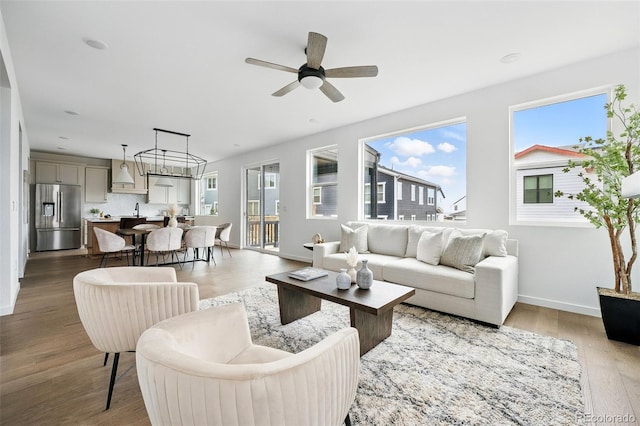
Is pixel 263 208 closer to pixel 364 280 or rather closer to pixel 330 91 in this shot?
pixel 330 91

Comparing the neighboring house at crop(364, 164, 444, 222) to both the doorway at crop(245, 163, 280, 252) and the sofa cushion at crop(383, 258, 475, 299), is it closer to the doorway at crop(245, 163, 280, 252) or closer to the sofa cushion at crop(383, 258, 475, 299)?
the sofa cushion at crop(383, 258, 475, 299)

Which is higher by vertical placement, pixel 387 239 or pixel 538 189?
pixel 538 189

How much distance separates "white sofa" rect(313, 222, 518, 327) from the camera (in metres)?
2.60

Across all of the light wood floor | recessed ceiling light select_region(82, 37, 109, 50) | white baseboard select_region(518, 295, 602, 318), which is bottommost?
the light wood floor

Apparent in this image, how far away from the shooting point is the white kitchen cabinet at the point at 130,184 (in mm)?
8297

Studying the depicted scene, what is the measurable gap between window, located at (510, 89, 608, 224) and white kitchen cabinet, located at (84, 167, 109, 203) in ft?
32.6

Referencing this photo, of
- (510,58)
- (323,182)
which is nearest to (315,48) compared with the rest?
(510,58)

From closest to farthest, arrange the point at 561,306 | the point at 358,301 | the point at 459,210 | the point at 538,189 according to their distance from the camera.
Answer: the point at 358,301, the point at 561,306, the point at 538,189, the point at 459,210

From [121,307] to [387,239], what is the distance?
3.28 meters

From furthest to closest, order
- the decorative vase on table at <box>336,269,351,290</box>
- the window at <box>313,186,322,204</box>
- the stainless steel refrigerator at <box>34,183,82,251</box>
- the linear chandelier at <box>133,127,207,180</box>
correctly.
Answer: the stainless steel refrigerator at <box>34,183,82,251</box>
the linear chandelier at <box>133,127,207,180</box>
the window at <box>313,186,322,204</box>
the decorative vase on table at <box>336,269,351,290</box>

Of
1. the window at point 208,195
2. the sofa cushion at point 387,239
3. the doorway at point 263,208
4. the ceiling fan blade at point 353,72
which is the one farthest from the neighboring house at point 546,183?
the window at point 208,195

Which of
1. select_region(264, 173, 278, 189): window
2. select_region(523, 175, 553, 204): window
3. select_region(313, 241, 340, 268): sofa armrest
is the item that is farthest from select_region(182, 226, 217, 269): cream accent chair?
select_region(523, 175, 553, 204): window

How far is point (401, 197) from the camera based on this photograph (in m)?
4.65

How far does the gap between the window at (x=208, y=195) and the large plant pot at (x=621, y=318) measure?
8.67 metres
